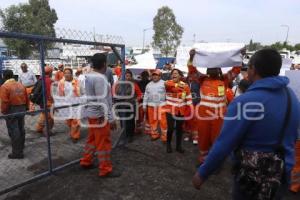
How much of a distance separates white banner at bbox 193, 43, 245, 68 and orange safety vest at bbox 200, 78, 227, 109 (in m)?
0.35

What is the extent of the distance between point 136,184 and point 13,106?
287 cm

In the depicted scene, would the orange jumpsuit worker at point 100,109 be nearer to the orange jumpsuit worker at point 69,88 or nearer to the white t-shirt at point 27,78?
the orange jumpsuit worker at point 69,88

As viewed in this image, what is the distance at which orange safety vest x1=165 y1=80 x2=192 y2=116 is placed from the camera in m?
6.05

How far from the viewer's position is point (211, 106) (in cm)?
496

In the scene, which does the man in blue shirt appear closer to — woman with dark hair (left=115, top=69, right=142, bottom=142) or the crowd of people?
the crowd of people

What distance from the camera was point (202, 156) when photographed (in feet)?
17.0

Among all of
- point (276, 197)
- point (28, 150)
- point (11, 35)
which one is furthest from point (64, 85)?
point (276, 197)

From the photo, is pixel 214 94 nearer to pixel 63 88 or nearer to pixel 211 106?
pixel 211 106

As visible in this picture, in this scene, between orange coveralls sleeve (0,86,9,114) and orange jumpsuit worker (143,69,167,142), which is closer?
orange coveralls sleeve (0,86,9,114)

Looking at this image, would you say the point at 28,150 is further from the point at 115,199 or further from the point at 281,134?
the point at 281,134

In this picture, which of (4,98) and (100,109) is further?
(4,98)

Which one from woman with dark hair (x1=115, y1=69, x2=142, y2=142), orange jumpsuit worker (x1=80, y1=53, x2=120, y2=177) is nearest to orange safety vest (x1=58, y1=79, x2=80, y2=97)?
woman with dark hair (x1=115, y1=69, x2=142, y2=142)

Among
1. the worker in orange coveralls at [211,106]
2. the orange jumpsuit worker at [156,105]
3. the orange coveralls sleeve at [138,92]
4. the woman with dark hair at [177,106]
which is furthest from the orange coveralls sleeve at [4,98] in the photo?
the worker in orange coveralls at [211,106]

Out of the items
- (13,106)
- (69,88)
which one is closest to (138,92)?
(69,88)
